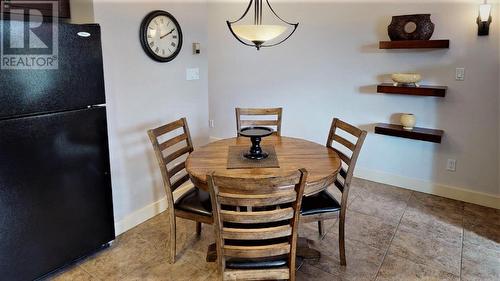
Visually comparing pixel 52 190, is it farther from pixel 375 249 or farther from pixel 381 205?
pixel 381 205

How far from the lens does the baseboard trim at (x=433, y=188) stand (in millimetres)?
3092

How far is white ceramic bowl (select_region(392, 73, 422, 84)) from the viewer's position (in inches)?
122

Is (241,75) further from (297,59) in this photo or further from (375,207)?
(375,207)

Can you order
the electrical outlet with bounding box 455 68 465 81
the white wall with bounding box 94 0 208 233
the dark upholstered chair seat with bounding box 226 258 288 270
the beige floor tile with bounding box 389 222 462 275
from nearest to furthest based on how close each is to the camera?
the dark upholstered chair seat with bounding box 226 258 288 270
the beige floor tile with bounding box 389 222 462 275
the white wall with bounding box 94 0 208 233
the electrical outlet with bounding box 455 68 465 81

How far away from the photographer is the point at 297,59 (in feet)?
13.0

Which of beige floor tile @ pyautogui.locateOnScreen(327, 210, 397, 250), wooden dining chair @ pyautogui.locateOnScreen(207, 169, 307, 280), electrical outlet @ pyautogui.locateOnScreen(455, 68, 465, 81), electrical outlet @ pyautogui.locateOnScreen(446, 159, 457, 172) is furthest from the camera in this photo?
electrical outlet @ pyautogui.locateOnScreen(446, 159, 457, 172)

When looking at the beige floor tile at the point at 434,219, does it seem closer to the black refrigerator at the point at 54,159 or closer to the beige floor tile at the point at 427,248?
the beige floor tile at the point at 427,248

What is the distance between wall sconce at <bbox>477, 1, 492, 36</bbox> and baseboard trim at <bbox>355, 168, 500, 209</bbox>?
1.46 metres

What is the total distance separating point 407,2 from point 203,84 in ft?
6.92

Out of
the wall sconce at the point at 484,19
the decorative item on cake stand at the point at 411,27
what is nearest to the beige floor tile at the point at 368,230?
the decorative item on cake stand at the point at 411,27

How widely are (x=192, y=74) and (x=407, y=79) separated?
2014mm

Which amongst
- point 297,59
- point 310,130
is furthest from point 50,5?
point 310,130

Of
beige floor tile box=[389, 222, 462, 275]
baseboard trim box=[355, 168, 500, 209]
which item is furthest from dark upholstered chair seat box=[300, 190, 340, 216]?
baseboard trim box=[355, 168, 500, 209]

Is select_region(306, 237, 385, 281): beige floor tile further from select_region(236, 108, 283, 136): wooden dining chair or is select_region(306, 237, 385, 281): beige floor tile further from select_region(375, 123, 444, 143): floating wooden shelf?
select_region(375, 123, 444, 143): floating wooden shelf
